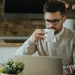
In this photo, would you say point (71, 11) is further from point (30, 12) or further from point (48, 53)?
point (48, 53)

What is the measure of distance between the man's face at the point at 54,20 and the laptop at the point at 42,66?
0.51 metres

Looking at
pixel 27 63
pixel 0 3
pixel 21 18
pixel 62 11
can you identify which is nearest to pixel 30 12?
pixel 21 18

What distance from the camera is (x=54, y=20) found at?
235 cm

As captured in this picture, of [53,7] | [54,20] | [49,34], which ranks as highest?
[53,7]

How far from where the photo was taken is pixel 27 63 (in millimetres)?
1893

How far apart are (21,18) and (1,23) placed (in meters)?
0.33

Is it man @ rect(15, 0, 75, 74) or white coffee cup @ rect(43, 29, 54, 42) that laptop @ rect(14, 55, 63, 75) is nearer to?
white coffee cup @ rect(43, 29, 54, 42)

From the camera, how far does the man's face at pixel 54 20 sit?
2.32m

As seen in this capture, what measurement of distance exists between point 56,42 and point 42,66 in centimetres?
59

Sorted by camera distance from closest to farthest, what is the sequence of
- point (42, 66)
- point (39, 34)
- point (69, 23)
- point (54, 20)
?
point (42, 66) → point (39, 34) → point (54, 20) → point (69, 23)

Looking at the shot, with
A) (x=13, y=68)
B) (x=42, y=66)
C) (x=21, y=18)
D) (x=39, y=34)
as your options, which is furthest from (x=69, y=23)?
(x=13, y=68)

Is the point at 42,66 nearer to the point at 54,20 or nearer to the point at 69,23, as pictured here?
the point at 54,20

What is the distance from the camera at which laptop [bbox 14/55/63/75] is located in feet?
6.14

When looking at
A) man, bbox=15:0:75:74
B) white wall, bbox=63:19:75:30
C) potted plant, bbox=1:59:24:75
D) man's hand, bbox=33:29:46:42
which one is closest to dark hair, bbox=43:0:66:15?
man, bbox=15:0:75:74
